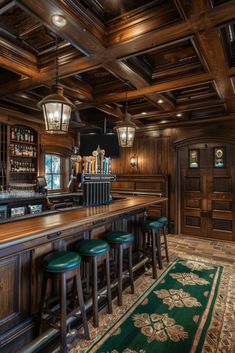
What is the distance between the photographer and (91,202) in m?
3.31

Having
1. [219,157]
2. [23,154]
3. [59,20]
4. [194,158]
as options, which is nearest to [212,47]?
[59,20]

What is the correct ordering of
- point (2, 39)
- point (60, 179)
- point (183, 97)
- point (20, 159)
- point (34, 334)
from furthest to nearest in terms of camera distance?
point (60, 179) → point (20, 159) → point (183, 97) → point (2, 39) → point (34, 334)

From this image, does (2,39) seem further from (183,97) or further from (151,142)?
(151,142)

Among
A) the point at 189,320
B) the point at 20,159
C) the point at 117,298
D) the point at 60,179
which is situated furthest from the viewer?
the point at 60,179

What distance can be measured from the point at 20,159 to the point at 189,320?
4904 mm

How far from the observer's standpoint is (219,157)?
5.50 m

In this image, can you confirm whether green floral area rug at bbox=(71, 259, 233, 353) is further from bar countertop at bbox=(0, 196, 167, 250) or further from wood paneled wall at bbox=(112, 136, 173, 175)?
wood paneled wall at bbox=(112, 136, 173, 175)

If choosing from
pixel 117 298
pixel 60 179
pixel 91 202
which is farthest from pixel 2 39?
pixel 60 179

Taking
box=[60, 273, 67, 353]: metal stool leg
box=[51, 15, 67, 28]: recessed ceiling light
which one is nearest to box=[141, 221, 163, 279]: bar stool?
box=[60, 273, 67, 353]: metal stool leg

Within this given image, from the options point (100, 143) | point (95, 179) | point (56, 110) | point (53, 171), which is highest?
point (100, 143)

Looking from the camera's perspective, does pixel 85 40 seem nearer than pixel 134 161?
Yes

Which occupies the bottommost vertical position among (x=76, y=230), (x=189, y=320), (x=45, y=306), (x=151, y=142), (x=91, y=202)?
(x=189, y=320)

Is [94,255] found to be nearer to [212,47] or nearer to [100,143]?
[212,47]

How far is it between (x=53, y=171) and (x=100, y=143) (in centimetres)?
175
